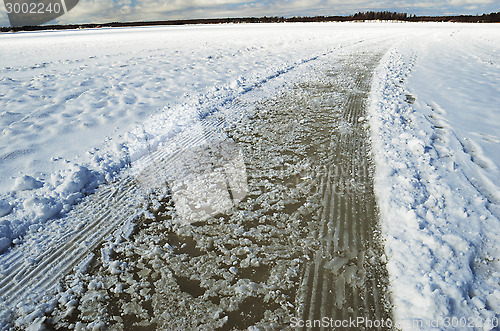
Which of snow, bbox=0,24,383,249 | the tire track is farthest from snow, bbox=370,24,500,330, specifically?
snow, bbox=0,24,383,249

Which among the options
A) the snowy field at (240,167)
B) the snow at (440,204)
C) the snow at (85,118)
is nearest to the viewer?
the snow at (440,204)

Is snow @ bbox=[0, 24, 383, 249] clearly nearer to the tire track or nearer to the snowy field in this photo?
the snowy field


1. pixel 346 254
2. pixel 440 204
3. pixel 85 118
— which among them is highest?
pixel 85 118

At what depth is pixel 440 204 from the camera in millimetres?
2721

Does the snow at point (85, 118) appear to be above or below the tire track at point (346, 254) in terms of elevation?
above

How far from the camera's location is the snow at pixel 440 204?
72.8 inches

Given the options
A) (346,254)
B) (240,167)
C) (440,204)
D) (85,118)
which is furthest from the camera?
(85,118)

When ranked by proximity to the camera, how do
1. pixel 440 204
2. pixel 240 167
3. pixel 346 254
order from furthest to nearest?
pixel 240 167, pixel 440 204, pixel 346 254

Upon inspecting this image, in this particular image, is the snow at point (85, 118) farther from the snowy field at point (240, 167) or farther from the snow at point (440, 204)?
the snow at point (440, 204)

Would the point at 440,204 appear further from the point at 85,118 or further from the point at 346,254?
the point at 85,118

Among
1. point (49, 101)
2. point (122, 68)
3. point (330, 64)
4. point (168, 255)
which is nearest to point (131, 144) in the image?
point (168, 255)

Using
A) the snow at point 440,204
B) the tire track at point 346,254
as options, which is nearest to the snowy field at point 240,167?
the snow at point 440,204

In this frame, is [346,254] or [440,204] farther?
[440,204]

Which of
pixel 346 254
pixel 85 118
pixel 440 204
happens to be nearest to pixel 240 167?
pixel 346 254
